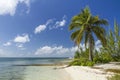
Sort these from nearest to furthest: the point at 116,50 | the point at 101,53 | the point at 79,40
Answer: the point at 79,40, the point at 116,50, the point at 101,53

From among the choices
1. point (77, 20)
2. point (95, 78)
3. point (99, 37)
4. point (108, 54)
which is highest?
point (77, 20)

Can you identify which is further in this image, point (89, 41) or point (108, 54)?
point (108, 54)

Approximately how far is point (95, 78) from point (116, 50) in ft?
83.5

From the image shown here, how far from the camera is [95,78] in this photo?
16.1m

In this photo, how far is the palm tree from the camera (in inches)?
1307

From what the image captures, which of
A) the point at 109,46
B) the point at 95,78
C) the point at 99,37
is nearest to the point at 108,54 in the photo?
the point at 109,46

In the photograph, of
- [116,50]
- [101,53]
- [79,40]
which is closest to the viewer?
[79,40]

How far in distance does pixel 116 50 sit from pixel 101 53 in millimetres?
4869

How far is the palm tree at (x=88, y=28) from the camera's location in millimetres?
33188

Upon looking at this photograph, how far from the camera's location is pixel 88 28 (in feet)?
111

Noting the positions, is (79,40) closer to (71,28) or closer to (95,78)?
(71,28)

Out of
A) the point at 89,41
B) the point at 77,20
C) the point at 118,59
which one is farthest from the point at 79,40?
the point at 118,59

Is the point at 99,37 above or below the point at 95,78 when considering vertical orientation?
above

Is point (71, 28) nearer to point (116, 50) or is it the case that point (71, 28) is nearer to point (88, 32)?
point (88, 32)
